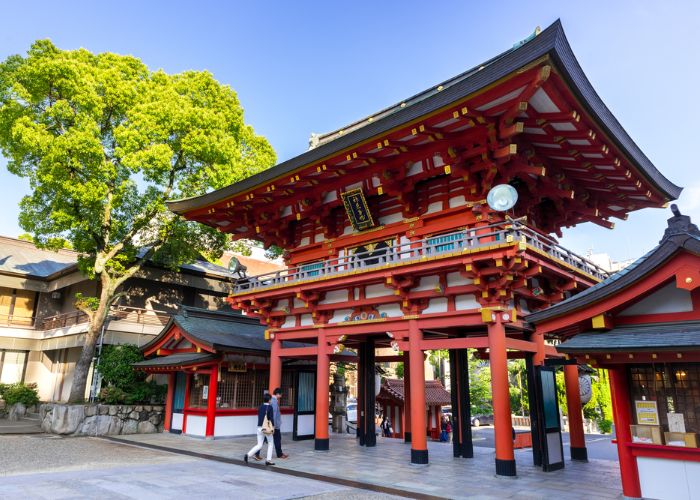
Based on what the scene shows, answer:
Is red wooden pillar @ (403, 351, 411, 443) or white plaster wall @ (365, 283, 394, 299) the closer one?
white plaster wall @ (365, 283, 394, 299)

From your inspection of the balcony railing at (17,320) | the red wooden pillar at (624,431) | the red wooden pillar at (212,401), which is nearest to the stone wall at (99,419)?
the red wooden pillar at (212,401)

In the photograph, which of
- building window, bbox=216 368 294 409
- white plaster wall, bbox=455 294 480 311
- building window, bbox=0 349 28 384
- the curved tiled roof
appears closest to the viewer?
white plaster wall, bbox=455 294 480 311

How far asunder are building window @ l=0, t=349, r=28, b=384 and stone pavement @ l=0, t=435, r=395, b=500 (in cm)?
1794

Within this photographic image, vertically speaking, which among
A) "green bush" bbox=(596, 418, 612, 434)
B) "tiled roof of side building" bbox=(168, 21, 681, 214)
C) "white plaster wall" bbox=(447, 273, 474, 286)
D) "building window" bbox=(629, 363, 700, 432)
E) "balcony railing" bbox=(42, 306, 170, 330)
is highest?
"tiled roof of side building" bbox=(168, 21, 681, 214)

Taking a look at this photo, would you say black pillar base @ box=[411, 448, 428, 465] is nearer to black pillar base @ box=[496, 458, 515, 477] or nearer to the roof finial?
black pillar base @ box=[496, 458, 515, 477]

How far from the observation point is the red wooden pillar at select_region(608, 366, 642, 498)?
25.1 feet

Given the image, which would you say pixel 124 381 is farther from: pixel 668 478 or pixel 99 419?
pixel 668 478

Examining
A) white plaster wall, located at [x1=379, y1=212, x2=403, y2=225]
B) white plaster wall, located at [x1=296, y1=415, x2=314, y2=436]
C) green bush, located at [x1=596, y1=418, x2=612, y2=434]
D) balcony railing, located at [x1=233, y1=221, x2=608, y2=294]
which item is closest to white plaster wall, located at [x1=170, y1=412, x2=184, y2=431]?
white plaster wall, located at [x1=296, y1=415, x2=314, y2=436]

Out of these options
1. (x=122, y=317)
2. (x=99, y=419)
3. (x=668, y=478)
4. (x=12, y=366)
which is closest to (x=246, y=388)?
(x=99, y=419)

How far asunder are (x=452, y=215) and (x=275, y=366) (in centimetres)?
787

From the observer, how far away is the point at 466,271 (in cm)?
1088

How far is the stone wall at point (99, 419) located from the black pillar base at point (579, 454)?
15911 mm

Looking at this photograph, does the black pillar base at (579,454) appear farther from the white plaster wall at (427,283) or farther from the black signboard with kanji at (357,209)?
the black signboard with kanji at (357,209)

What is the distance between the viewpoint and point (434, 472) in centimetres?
1058
